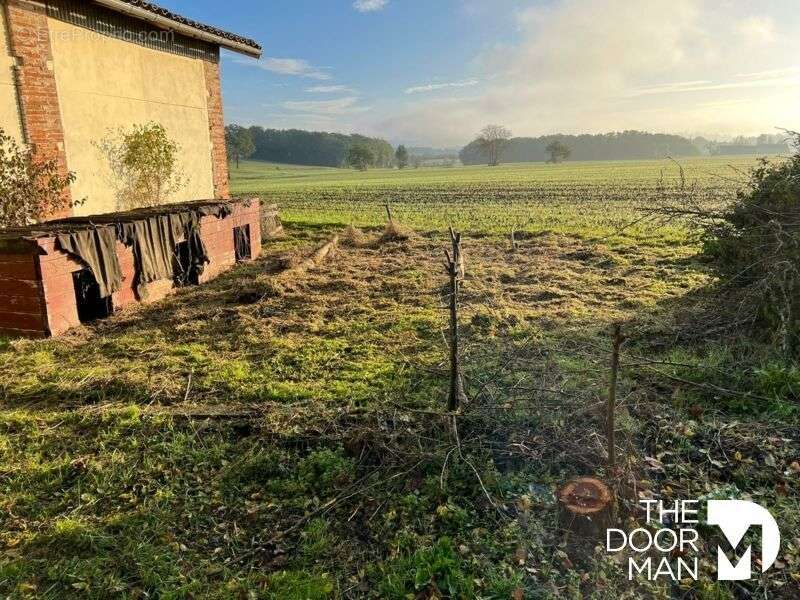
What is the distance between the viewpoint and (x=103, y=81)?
10.3m

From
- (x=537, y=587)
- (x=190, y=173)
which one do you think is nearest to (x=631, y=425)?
(x=537, y=587)

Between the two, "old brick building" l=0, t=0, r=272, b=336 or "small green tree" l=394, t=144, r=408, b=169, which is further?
"small green tree" l=394, t=144, r=408, b=169

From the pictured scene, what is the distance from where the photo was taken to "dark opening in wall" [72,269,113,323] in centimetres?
757

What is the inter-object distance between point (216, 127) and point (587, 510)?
13575 millimetres

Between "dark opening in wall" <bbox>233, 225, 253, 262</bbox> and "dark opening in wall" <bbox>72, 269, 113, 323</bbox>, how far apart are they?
4.12 m

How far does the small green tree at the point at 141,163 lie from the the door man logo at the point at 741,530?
1132 cm

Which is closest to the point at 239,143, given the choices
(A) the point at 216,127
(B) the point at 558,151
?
(B) the point at 558,151

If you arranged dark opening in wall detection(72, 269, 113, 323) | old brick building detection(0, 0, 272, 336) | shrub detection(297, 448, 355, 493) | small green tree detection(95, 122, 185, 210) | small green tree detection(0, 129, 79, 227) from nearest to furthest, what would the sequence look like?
shrub detection(297, 448, 355, 493), old brick building detection(0, 0, 272, 336), dark opening in wall detection(72, 269, 113, 323), small green tree detection(0, 129, 79, 227), small green tree detection(95, 122, 185, 210)

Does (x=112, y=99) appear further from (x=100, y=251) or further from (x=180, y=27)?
(x=100, y=251)

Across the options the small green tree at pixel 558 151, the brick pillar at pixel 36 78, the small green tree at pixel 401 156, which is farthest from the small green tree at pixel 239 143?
the brick pillar at pixel 36 78

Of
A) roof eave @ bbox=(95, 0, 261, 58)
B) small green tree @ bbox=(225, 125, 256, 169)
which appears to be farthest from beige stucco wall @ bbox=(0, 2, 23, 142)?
small green tree @ bbox=(225, 125, 256, 169)

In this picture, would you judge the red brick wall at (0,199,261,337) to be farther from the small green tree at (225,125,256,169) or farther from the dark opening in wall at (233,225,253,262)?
the small green tree at (225,125,256,169)

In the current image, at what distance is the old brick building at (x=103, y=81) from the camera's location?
8.64 metres

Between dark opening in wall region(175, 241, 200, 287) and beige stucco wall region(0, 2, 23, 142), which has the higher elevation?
beige stucco wall region(0, 2, 23, 142)
